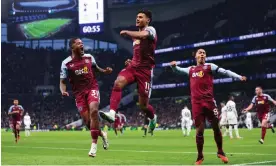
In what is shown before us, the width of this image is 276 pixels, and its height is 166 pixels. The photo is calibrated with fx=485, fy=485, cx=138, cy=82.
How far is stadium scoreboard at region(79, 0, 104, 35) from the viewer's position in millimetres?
63125

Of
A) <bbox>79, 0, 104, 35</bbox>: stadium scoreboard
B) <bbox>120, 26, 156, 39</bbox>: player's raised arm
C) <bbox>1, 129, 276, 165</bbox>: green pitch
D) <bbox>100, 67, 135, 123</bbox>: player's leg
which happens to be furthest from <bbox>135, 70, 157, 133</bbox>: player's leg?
<bbox>79, 0, 104, 35</bbox>: stadium scoreboard

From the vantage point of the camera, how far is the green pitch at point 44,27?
80.3 meters

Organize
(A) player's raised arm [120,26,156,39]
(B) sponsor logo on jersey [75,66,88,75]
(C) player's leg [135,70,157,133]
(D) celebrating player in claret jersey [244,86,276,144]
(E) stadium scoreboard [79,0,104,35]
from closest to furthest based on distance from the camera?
(A) player's raised arm [120,26,156,39] → (C) player's leg [135,70,157,133] → (B) sponsor logo on jersey [75,66,88,75] → (D) celebrating player in claret jersey [244,86,276,144] → (E) stadium scoreboard [79,0,104,35]

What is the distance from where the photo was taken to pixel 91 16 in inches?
2591

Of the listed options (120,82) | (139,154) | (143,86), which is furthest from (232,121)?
(120,82)

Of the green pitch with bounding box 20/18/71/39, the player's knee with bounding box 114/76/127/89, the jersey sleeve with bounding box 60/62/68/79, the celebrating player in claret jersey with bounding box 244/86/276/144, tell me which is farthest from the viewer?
the green pitch with bounding box 20/18/71/39

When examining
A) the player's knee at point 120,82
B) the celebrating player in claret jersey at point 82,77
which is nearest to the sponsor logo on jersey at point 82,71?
the celebrating player in claret jersey at point 82,77

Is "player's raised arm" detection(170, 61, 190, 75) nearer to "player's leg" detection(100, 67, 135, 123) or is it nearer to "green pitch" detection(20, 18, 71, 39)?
"player's leg" detection(100, 67, 135, 123)

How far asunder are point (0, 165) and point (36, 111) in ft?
223

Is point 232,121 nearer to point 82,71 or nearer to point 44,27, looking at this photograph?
point 82,71

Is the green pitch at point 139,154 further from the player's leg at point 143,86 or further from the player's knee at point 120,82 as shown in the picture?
the player's knee at point 120,82

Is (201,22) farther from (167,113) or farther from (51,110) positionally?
(51,110)

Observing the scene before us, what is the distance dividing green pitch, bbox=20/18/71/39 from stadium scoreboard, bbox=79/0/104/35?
45.7ft

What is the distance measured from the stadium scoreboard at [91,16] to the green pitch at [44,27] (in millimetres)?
13942
